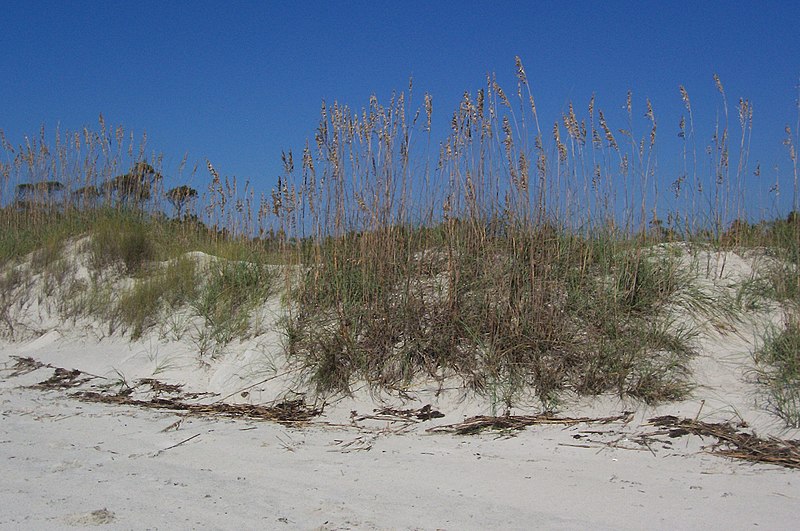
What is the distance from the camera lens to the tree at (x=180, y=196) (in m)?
7.84

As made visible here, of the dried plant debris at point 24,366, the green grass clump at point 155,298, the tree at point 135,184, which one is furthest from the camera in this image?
the tree at point 135,184

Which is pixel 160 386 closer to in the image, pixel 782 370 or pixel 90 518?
pixel 90 518

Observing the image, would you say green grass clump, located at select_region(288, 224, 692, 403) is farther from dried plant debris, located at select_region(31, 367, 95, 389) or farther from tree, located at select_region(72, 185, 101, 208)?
tree, located at select_region(72, 185, 101, 208)

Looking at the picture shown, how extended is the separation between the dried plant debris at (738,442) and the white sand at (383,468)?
73mm

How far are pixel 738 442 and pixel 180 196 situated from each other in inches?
252

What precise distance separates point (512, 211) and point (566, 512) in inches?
113

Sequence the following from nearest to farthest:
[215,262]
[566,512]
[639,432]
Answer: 1. [566,512]
2. [639,432]
3. [215,262]

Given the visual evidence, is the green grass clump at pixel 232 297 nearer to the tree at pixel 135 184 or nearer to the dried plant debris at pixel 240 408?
the dried plant debris at pixel 240 408

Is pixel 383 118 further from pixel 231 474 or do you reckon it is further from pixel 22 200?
pixel 22 200

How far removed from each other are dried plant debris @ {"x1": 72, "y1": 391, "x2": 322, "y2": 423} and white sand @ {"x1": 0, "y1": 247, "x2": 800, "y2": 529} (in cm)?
14

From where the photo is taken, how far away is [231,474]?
3.30 metres

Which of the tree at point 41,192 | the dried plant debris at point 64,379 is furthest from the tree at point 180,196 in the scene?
the dried plant debris at point 64,379

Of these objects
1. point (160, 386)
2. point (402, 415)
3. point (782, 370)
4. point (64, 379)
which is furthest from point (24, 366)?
point (782, 370)

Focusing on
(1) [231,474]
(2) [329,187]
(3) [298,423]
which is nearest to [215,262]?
(2) [329,187]
